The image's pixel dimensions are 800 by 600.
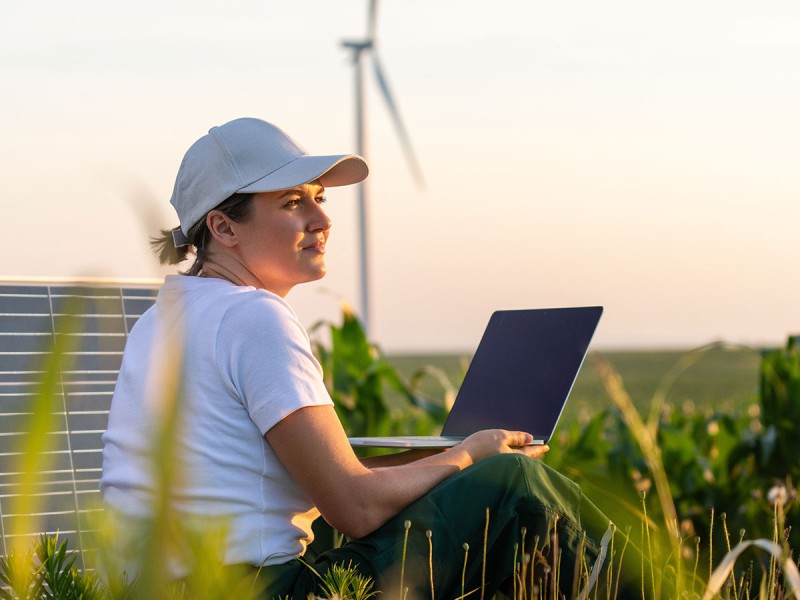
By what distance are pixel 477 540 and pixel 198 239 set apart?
3.44 feet

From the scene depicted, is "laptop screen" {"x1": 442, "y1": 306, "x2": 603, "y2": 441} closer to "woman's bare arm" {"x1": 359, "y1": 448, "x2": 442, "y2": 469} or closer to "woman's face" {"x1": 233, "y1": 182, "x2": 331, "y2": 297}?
"woman's bare arm" {"x1": 359, "y1": 448, "x2": 442, "y2": 469}

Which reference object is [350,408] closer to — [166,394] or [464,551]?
[464,551]

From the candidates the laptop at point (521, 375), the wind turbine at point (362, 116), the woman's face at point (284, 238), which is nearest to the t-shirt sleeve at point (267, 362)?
the woman's face at point (284, 238)

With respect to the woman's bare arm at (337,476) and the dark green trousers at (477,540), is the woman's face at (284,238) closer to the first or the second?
the woman's bare arm at (337,476)

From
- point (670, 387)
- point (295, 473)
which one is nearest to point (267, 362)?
point (295, 473)

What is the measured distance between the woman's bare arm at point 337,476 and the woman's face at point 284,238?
0.50m

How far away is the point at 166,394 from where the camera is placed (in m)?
0.72

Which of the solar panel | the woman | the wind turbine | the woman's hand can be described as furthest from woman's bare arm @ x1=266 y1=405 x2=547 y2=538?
the wind turbine

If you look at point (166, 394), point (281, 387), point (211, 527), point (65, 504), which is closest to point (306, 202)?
point (281, 387)

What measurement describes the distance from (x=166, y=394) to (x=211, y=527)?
264 millimetres

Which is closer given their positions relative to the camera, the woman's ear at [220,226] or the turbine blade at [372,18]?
the woman's ear at [220,226]

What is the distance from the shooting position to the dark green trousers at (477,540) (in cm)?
242

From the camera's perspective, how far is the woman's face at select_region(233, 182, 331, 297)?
276 centimetres

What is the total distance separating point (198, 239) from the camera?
2.88 m
